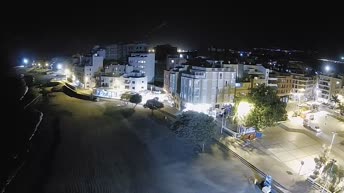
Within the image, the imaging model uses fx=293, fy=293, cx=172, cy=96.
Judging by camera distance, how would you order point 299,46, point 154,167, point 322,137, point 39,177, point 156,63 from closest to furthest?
point 39,177 → point 154,167 → point 322,137 → point 156,63 → point 299,46

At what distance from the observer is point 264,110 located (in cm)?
2608

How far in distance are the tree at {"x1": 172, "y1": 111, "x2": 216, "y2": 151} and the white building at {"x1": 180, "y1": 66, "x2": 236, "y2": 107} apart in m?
9.04

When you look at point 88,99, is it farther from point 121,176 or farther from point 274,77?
point 274,77

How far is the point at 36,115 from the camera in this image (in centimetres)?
3372

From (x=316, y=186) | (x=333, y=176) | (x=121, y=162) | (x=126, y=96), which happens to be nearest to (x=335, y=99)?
(x=333, y=176)

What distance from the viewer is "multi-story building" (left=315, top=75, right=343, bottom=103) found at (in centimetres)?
3900

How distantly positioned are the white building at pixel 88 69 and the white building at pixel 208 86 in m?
18.7

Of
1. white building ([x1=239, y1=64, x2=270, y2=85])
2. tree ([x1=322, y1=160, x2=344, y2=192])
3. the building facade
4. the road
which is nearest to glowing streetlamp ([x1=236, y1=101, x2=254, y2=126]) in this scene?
the road

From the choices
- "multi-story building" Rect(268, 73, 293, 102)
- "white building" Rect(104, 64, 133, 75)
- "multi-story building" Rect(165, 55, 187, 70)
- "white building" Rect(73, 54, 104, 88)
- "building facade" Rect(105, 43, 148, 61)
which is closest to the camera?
"multi-story building" Rect(268, 73, 293, 102)

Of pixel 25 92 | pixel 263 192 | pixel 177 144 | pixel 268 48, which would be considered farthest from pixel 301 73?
pixel 268 48

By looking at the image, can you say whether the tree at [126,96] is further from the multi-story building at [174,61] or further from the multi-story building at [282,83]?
the multi-story building at [282,83]

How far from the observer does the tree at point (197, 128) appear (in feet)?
76.9

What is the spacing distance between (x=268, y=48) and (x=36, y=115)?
82.0 m

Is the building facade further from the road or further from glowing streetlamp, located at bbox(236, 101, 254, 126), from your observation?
glowing streetlamp, located at bbox(236, 101, 254, 126)
